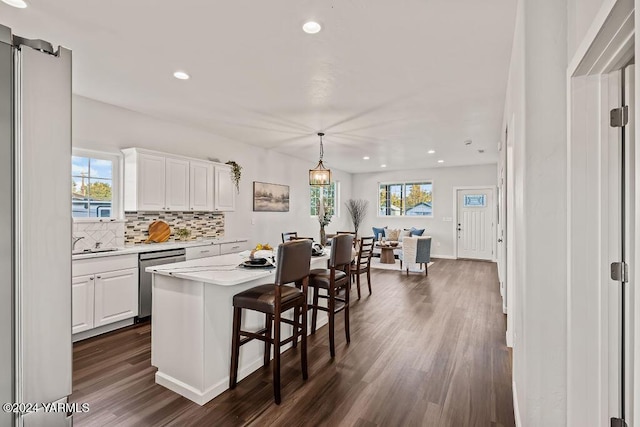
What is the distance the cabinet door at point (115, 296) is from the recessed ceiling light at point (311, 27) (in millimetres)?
3150

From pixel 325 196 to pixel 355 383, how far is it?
7.01 metres

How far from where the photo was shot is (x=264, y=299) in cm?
237

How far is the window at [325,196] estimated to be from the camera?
853 cm

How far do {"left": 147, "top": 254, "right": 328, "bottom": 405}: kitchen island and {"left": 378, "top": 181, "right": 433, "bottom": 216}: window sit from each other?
25.7ft

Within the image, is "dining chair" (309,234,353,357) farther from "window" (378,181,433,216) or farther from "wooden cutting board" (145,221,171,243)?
"window" (378,181,433,216)

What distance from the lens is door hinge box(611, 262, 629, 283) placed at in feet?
4.69

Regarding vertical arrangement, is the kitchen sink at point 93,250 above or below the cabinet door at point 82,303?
above

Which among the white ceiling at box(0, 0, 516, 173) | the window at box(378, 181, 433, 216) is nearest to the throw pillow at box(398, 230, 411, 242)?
the window at box(378, 181, 433, 216)

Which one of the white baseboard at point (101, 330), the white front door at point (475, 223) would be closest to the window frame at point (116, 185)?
the white baseboard at point (101, 330)

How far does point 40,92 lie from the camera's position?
25.0 inches

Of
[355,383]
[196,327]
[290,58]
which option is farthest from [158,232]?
[355,383]

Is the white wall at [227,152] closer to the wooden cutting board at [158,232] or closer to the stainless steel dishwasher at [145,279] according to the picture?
the wooden cutting board at [158,232]

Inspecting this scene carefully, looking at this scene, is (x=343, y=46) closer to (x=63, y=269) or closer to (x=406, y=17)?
(x=406, y=17)

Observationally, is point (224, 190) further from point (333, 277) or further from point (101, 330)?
point (333, 277)
